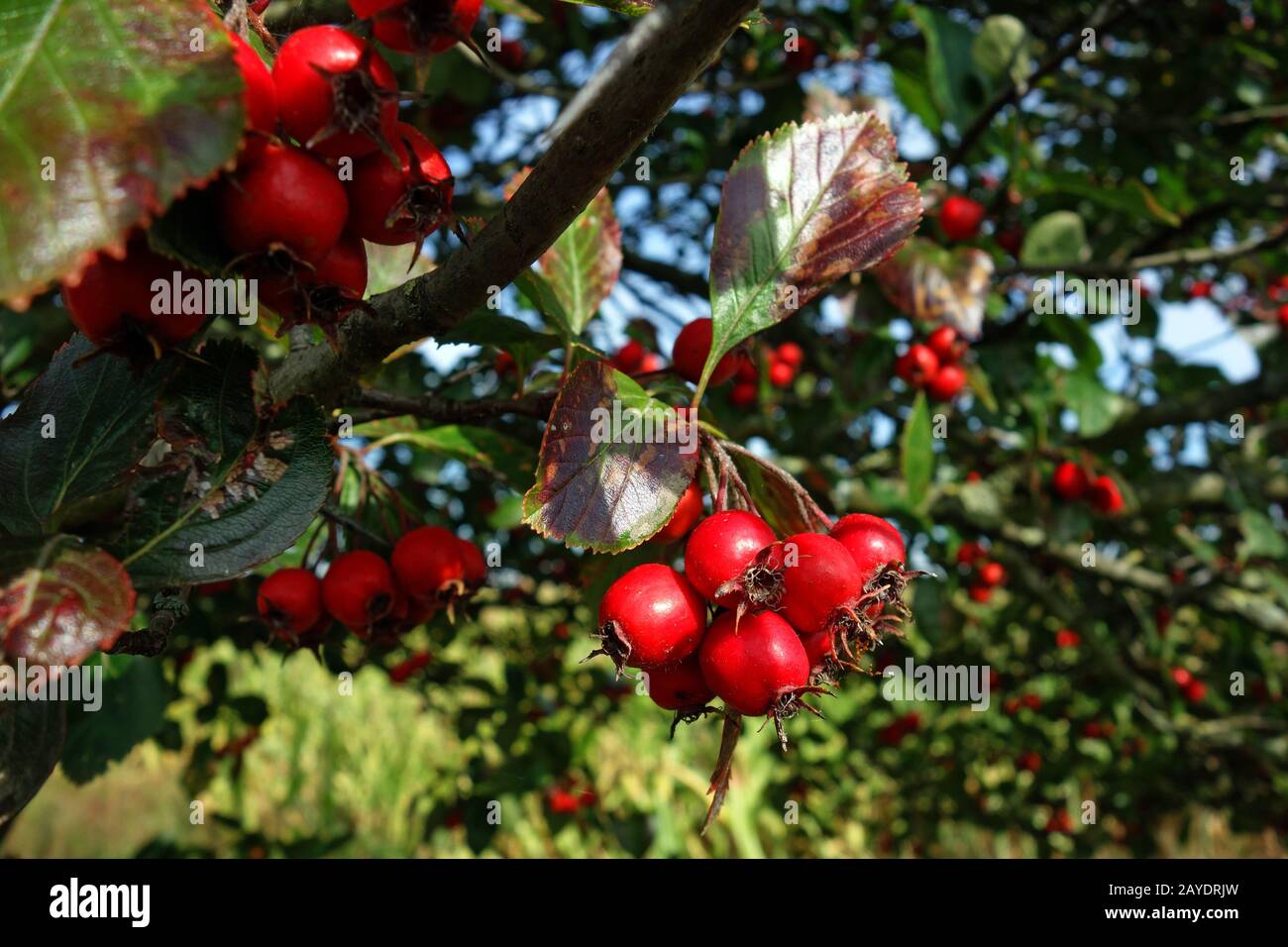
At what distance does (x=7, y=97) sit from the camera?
23.2 inches

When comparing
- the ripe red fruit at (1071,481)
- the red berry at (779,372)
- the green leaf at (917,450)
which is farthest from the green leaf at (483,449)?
the ripe red fruit at (1071,481)

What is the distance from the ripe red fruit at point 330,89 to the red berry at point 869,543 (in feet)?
2.03

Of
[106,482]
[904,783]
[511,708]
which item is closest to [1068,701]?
[904,783]

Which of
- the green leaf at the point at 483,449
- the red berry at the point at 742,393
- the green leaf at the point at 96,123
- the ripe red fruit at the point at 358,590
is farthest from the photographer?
the red berry at the point at 742,393

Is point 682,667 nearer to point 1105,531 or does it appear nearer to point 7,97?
point 7,97

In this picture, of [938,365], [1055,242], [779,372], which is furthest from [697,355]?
[779,372]

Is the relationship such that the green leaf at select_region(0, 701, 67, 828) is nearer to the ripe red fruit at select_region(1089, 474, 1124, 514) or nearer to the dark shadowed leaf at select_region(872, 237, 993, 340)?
the dark shadowed leaf at select_region(872, 237, 993, 340)

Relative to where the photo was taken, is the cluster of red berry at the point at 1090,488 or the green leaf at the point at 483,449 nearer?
the green leaf at the point at 483,449

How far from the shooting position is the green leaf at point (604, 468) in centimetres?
91

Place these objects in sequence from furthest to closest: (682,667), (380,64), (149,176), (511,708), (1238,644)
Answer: (1238,644)
(511,708)
(682,667)
(380,64)
(149,176)

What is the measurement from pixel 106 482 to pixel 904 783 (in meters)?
5.32

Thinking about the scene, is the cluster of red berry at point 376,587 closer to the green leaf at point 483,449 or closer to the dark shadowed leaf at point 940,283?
the green leaf at point 483,449

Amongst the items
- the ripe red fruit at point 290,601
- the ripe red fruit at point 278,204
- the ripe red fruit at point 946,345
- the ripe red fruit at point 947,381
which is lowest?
the ripe red fruit at point 290,601

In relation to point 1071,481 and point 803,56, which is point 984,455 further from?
point 803,56
